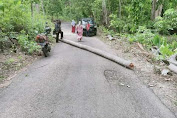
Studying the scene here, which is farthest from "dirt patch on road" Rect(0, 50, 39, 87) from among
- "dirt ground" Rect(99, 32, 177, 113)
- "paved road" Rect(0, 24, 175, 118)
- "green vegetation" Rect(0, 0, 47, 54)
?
"dirt ground" Rect(99, 32, 177, 113)

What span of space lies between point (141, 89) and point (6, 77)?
505 centimetres

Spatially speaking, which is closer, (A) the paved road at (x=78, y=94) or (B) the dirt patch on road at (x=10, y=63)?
(A) the paved road at (x=78, y=94)

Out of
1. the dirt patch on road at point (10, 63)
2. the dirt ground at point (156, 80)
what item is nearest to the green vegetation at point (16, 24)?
the dirt patch on road at point (10, 63)

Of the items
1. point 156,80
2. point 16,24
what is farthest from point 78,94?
point 16,24

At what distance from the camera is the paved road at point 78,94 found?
15.3 ft

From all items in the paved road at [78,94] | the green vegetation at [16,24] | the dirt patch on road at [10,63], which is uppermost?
the green vegetation at [16,24]

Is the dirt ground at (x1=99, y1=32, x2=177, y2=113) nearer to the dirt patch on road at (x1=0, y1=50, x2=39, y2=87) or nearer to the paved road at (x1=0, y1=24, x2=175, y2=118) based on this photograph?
the paved road at (x1=0, y1=24, x2=175, y2=118)

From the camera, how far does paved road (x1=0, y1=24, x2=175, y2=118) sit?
15.3 feet

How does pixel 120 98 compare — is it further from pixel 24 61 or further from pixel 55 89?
pixel 24 61

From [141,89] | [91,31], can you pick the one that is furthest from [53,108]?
[91,31]

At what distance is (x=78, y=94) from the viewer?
5582mm

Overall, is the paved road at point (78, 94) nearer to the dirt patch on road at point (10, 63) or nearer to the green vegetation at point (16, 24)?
the dirt patch on road at point (10, 63)

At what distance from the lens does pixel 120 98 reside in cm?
548

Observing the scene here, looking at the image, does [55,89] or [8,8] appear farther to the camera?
[8,8]
